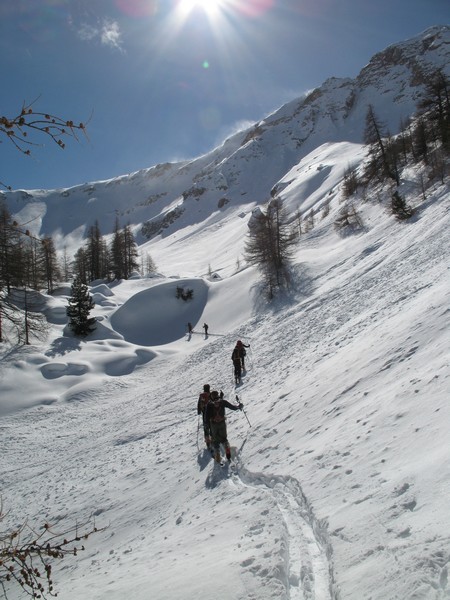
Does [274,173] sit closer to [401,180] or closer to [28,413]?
[401,180]

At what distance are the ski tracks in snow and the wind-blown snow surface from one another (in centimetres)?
2

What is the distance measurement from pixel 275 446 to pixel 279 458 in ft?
2.15

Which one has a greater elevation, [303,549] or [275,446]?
[303,549]

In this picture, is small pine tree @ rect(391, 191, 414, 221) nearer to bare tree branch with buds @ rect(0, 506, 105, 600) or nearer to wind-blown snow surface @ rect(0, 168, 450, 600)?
wind-blown snow surface @ rect(0, 168, 450, 600)

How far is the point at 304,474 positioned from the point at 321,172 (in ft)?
367

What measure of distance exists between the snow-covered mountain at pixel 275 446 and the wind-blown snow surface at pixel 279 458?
0.03 meters

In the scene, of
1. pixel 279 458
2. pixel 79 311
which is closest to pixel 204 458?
pixel 279 458

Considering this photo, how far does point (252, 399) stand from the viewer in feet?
41.2

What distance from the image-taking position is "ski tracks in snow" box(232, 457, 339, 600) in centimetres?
390

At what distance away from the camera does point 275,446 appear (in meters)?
8.02

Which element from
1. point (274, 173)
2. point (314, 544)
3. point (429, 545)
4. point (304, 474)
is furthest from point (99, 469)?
point (274, 173)

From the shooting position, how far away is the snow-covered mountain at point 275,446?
4188mm

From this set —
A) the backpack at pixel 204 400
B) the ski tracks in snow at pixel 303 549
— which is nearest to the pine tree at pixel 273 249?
the backpack at pixel 204 400

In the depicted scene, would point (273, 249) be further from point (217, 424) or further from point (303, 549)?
point (303, 549)
